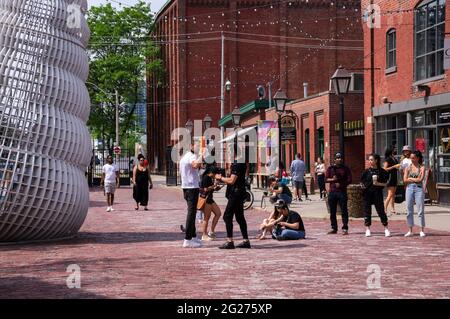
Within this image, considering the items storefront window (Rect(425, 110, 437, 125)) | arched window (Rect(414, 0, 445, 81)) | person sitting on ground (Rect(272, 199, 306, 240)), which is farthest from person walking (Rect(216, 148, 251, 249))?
storefront window (Rect(425, 110, 437, 125))

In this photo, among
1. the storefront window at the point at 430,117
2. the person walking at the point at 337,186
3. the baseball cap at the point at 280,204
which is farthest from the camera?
the storefront window at the point at 430,117

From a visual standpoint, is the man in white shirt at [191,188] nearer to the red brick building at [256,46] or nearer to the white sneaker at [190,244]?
the white sneaker at [190,244]

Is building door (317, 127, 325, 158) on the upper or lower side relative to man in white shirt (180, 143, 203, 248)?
upper

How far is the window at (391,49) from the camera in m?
26.9

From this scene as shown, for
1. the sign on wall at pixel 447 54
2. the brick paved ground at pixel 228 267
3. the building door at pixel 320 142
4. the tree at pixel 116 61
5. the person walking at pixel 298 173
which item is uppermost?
the tree at pixel 116 61

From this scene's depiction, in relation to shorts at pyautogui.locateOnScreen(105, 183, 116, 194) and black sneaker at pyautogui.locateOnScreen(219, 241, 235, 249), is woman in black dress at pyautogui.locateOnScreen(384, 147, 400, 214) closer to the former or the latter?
black sneaker at pyautogui.locateOnScreen(219, 241, 235, 249)

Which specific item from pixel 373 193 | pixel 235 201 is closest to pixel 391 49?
pixel 373 193

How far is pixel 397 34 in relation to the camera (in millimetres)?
26484

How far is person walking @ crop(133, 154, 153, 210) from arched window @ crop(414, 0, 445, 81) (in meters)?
9.10

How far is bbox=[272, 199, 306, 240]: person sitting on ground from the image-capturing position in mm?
15172

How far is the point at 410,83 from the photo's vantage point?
83.4 ft

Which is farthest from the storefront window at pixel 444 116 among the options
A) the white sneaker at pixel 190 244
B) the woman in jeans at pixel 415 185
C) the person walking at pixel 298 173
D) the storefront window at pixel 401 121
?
the white sneaker at pixel 190 244

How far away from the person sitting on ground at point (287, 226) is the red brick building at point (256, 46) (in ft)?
152
